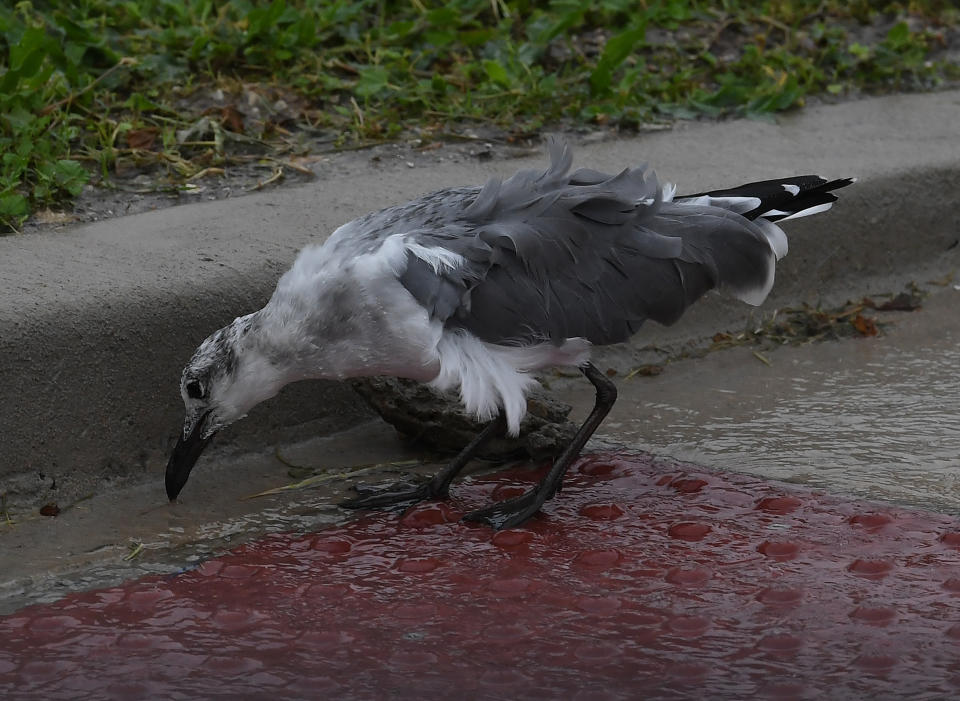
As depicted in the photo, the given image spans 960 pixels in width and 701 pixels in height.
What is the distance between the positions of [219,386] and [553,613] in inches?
42.4

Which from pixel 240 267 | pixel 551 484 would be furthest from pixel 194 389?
pixel 551 484

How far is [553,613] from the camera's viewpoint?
3.10 metres

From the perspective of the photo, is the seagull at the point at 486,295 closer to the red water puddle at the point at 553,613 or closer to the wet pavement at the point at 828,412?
the red water puddle at the point at 553,613

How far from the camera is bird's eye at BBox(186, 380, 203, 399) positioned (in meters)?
3.59

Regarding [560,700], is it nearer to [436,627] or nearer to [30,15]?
[436,627]

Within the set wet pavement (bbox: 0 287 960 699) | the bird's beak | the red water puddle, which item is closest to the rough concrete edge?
wet pavement (bbox: 0 287 960 699)

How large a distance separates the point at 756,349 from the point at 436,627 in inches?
80.4

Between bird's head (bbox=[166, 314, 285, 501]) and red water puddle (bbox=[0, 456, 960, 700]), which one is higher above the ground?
bird's head (bbox=[166, 314, 285, 501])

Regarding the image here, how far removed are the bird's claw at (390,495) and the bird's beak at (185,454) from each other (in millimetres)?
→ 405

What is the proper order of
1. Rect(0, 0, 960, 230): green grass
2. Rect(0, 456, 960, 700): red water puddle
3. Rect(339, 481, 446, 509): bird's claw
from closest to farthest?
Rect(0, 456, 960, 700): red water puddle → Rect(339, 481, 446, 509): bird's claw → Rect(0, 0, 960, 230): green grass

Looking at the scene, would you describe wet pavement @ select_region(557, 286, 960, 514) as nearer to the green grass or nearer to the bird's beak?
the bird's beak

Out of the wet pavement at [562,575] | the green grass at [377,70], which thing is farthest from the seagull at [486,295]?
the green grass at [377,70]

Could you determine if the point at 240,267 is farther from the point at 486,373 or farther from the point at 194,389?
the point at 486,373

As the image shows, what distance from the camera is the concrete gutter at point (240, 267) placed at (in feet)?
12.1
